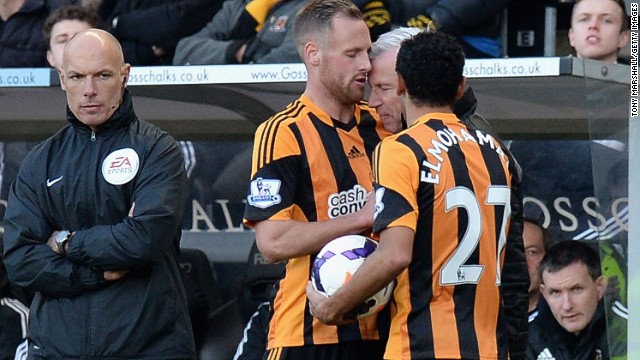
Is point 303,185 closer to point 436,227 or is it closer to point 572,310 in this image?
point 436,227

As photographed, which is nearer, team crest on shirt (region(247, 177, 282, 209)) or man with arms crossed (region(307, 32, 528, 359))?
man with arms crossed (region(307, 32, 528, 359))

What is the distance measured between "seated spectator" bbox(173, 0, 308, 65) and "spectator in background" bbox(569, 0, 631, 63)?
1399mm

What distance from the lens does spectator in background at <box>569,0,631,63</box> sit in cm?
617

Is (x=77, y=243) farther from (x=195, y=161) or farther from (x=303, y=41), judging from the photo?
(x=195, y=161)

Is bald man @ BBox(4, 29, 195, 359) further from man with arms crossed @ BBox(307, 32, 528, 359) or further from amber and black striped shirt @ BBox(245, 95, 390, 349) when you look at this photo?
man with arms crossed @ BBox(307, 32, 528, 359)

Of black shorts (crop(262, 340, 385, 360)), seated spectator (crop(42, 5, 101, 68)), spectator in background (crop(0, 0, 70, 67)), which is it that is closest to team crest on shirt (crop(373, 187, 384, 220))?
black shorts (crop(262, 340, 385, 360))

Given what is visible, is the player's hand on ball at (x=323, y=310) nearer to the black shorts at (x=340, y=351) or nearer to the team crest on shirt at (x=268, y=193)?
the black shorts at (x=340, y=351)

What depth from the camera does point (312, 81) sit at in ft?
14.7

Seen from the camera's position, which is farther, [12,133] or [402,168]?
[12,133]

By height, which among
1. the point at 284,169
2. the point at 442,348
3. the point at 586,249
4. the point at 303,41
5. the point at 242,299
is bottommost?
the point at 242,299

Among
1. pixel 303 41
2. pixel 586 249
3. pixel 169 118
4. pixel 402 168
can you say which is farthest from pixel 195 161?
pixel 402 168

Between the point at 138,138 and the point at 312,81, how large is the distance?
69cm

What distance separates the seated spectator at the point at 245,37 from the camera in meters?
6.54

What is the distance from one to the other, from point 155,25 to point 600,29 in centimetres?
258
